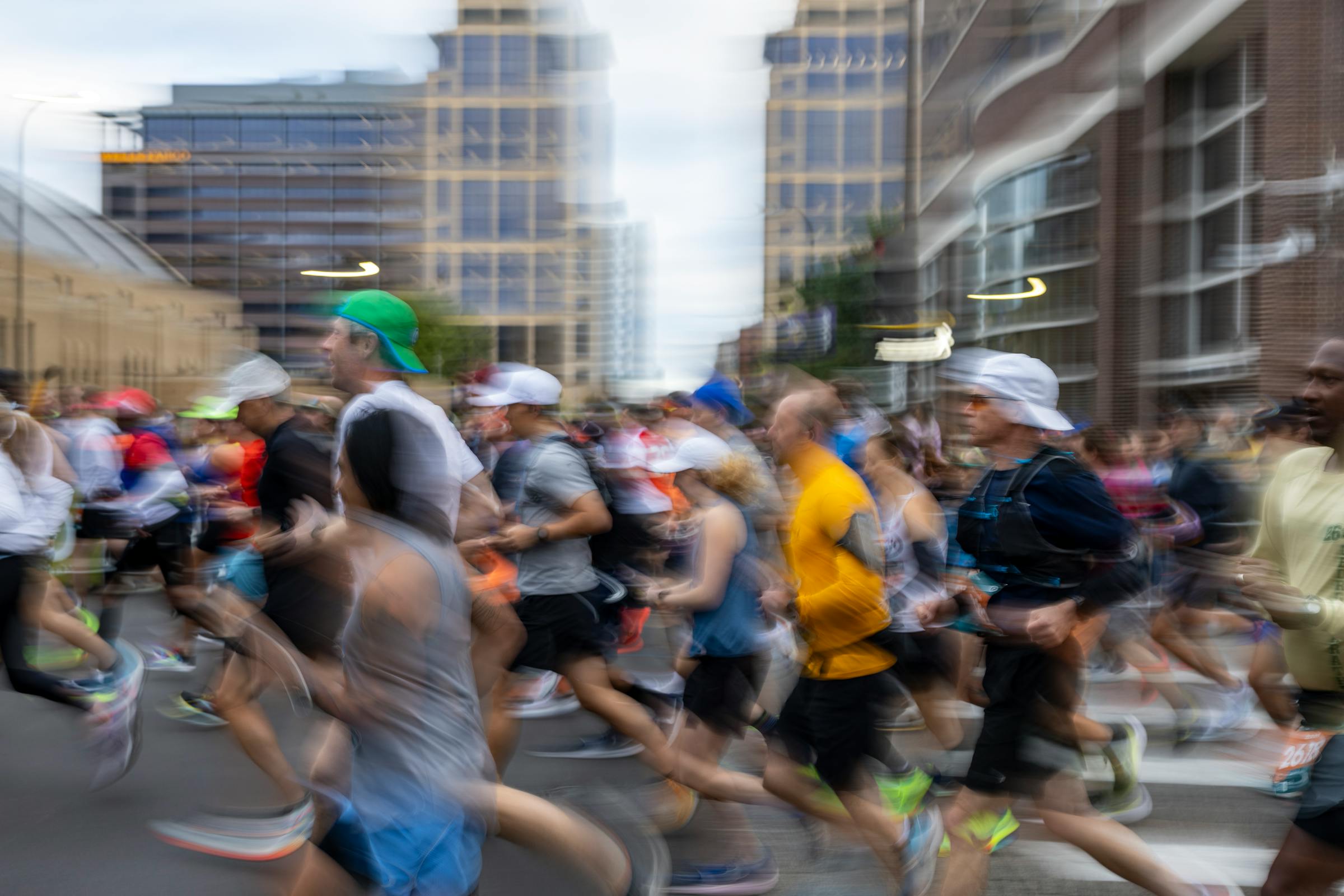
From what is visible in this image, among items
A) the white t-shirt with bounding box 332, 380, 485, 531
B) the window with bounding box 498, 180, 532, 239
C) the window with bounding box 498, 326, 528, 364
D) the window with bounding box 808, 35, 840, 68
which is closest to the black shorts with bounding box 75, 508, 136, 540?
the white t-shirt with bounding box 332, 380, 485, 531

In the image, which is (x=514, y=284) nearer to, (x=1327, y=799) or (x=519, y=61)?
(x=519, y=61)

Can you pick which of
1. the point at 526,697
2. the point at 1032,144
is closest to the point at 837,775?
the point at 526,697

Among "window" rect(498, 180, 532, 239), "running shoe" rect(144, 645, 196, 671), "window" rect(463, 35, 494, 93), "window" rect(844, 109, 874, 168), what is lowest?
"running shoe" rect(144, 645, 196, 671)

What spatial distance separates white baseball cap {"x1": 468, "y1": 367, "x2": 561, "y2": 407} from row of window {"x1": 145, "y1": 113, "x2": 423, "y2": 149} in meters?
134

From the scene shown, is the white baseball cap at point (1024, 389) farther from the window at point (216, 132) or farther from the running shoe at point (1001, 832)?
the window at point (216, 132)

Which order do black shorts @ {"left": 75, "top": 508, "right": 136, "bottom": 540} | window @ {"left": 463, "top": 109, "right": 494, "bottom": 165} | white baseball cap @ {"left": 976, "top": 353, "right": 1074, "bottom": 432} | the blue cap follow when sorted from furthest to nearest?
1. window @ {"left": 463, "top": 109, "right": 494, "bottom": 165}
2. black shorts @ {"left": 75, "top": 508, "right": 136, "bottom": 540}
3. the blue cap
4. white baseball cap @ {"left": 976, "top": 353, "right": 1074, "bottom": 432}

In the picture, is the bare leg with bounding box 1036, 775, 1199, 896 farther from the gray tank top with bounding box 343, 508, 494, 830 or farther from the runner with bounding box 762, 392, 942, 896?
the gray tank top with bounding box 343, 508, 494, 830

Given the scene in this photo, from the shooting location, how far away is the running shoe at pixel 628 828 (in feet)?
16.4

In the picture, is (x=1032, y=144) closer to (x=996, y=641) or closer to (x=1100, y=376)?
(x=1100, y=376)

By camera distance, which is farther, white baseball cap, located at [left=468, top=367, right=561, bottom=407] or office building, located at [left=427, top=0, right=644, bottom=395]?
office building, located at [left=427, top=0, right=644, bottom=395]

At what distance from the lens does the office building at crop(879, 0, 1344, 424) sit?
22.4 m

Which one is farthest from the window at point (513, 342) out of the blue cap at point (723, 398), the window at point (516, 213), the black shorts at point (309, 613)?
the black shorts at point (309, 613)

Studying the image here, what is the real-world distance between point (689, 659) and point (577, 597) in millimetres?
937

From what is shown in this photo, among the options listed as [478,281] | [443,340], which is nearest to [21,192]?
[443,340]
